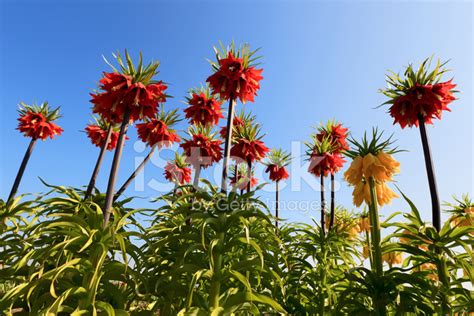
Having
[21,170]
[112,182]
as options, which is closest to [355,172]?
[112,182]

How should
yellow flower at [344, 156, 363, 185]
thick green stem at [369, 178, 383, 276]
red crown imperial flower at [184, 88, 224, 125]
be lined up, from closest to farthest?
thick green stem at [369, 178, 383, 276] < yellow flower at [344, 156, 363, 185] < red crown imperial flower at [184, 88, 224, 125]

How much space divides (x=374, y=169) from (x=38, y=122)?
6.43m

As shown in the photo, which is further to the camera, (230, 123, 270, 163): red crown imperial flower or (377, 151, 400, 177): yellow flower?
(230, 123, 270, 163): red crown imperial flower

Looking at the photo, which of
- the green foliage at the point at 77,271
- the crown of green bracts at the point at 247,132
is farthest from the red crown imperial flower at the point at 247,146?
the green foliage at the point at 77,271

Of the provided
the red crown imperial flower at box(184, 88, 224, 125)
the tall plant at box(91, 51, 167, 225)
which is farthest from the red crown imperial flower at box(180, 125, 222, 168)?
the tall plant at box(91, 51, 167, 225)

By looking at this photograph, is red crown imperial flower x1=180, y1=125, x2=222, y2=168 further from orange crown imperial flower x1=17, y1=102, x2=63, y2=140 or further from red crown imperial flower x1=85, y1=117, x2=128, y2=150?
orange crown imperial flower x1=17, y1=102, x2=63, y2=140

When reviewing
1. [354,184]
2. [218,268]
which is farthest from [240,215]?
[354,184]

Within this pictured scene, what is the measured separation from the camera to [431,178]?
3428 mm

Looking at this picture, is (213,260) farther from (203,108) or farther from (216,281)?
(203,108)

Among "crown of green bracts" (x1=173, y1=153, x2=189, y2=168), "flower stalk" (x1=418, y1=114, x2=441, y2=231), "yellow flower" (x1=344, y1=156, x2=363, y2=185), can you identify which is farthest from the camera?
"crown of green bracts" (x1=173, y1=153, x2=189, y2=168)

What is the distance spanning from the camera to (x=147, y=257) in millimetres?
2922

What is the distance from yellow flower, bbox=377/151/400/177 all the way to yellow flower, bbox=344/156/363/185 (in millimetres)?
236

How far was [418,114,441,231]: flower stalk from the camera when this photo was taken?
3.18 m

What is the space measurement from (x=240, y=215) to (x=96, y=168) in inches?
83.0
